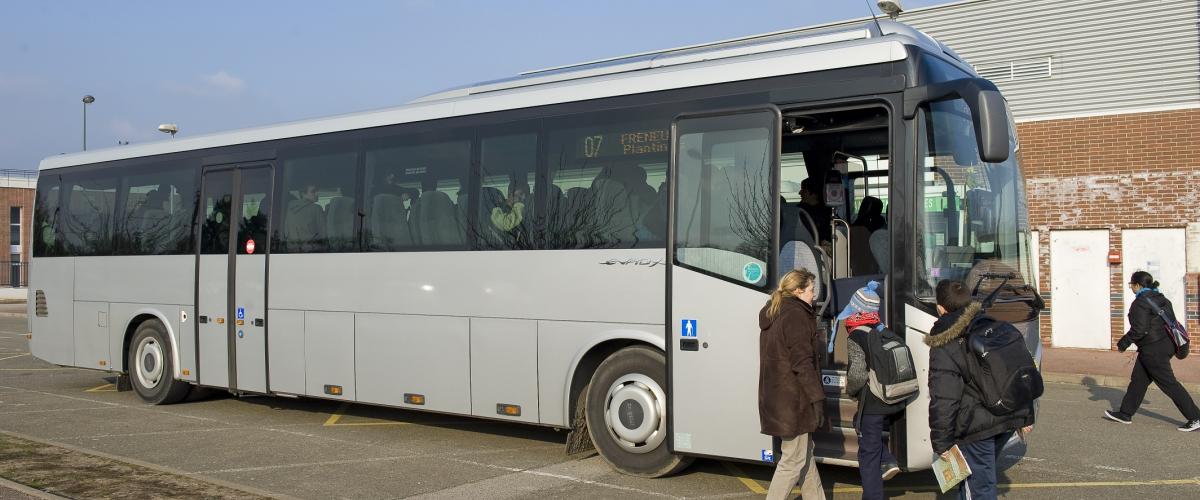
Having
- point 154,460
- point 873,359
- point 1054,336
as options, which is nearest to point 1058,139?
point 1054,336

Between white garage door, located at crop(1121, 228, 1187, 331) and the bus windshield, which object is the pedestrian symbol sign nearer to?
the bus windshield

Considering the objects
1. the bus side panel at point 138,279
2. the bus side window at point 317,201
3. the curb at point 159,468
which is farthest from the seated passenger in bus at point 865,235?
the bus side panel at point 138,279

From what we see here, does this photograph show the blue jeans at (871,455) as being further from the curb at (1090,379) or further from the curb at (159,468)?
the curb at (1090,379)

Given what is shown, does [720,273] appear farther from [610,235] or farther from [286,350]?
[286,350]

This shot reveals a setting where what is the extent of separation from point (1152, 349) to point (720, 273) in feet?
19.7

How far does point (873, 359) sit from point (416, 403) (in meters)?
4.86

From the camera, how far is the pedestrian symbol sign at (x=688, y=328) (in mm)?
7441

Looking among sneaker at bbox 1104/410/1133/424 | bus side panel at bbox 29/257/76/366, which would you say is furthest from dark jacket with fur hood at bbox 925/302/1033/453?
bus side panel at bbox 29/257/76/366

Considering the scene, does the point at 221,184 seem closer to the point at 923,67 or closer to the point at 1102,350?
the point at 923,67

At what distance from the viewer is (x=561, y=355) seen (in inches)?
329

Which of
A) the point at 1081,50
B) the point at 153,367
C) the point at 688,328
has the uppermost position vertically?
the point at 1081,50

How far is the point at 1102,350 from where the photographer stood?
1892 cm

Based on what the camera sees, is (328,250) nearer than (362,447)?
No

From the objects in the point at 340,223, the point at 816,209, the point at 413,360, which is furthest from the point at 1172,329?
the point at 340,223
